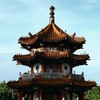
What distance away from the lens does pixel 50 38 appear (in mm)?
30688

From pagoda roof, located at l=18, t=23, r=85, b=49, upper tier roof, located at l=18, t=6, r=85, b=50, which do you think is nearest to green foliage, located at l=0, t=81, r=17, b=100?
upper tier roof, located at l=18, t=6, r=85, b=50

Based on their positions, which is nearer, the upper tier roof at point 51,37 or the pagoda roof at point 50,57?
the pagoda roof at point 50,57

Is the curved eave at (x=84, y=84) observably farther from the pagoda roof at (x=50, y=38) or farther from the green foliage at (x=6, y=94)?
the green foliage at (x=6, y=94)

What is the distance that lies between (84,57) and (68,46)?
2.33 meters

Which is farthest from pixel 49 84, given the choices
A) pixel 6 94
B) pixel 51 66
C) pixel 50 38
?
pixel 6 94

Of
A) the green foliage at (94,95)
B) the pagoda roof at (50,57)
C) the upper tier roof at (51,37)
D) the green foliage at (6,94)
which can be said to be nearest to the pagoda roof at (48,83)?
the pagoda roof at (50,57)

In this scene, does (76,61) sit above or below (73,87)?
above

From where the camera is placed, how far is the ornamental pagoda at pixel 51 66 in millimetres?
28750

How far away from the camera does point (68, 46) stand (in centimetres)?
3169

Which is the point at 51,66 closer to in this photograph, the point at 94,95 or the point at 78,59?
the point at 78,59

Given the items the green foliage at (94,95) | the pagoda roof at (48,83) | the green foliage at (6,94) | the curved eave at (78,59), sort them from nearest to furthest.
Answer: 1. the pagoda roof at (48,83)
2. the curved eave at (78,59)
3. the green foliage at (6,94)
4. the green foliage at (94,95)

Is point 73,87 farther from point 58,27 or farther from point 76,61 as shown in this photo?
point 58,27

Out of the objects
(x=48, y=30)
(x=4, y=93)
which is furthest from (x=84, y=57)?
(x=4, y=93)

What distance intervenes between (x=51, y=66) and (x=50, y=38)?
3281 mm
